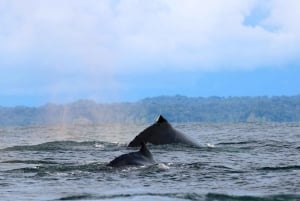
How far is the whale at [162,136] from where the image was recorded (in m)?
27.3

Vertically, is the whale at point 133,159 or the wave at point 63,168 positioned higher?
the whale at point 133,159

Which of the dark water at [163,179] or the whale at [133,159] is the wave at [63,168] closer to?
the dark water at [163,179]

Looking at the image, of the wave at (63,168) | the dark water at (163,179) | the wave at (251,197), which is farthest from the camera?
the wave at (63,168)

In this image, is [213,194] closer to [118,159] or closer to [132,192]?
[132,192]

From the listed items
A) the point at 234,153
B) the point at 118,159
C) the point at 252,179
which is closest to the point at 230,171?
the point at 252,179

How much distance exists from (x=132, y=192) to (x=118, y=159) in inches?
166

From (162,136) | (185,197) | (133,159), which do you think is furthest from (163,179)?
(162,136)

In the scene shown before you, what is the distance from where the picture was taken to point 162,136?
90.2 ft

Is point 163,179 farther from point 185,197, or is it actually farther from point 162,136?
point 162,136

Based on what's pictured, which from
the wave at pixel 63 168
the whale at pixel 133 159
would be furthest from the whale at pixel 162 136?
the whale at pixel 133 159

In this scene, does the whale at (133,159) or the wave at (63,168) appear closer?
the whale at (133,159)

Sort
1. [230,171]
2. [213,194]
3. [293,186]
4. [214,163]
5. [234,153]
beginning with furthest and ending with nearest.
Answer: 1. [234,153]
2. [214,163]
3. [230,171]
4. [293,186]
5. [213,194]

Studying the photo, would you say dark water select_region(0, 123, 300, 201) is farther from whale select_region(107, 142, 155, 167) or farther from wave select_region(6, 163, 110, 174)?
whale select_region(107, 142, 155, 167)

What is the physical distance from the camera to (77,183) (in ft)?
51.1
